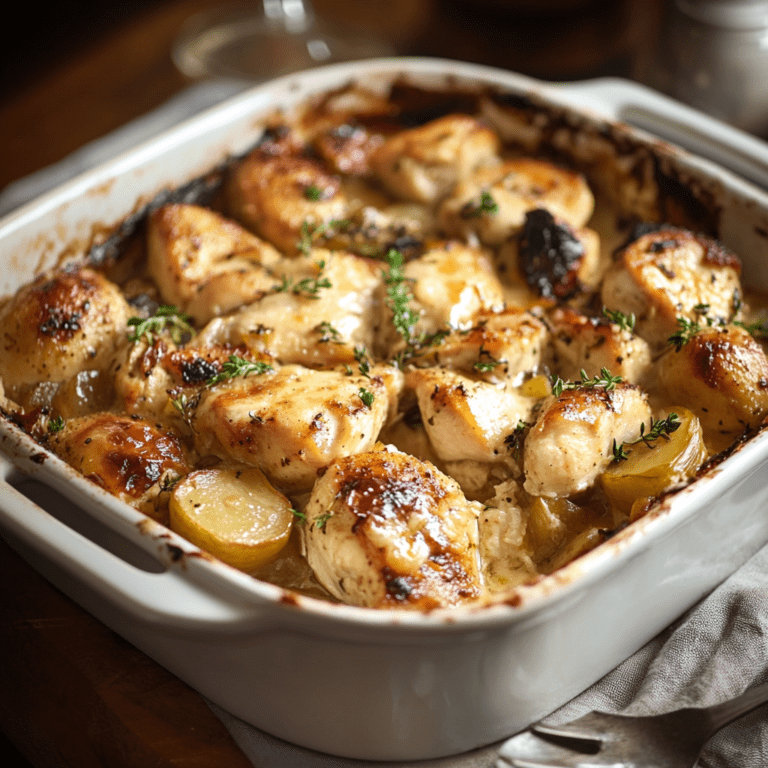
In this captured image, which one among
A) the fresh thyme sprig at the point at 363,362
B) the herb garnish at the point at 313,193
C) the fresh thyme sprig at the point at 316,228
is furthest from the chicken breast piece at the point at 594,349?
the herb garnish at the point at 313,193

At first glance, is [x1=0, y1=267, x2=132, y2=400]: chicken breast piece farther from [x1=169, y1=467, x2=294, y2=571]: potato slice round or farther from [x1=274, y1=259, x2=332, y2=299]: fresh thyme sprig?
[x1=169, y1=467, x2=294, y2=571]: potato slice round

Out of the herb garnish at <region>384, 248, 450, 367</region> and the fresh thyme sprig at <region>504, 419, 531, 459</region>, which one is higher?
the herb garnish at <region>384, 248, 450, 367</region>

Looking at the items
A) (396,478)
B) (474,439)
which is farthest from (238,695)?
(474,439)

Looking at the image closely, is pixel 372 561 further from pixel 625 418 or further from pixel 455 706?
pixel 625 418

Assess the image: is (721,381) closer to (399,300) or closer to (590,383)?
(590,383)

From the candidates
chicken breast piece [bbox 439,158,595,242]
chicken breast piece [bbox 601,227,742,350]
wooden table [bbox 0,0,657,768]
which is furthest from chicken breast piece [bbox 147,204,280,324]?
chicken breast piece [bbox 601,227,742,350]
